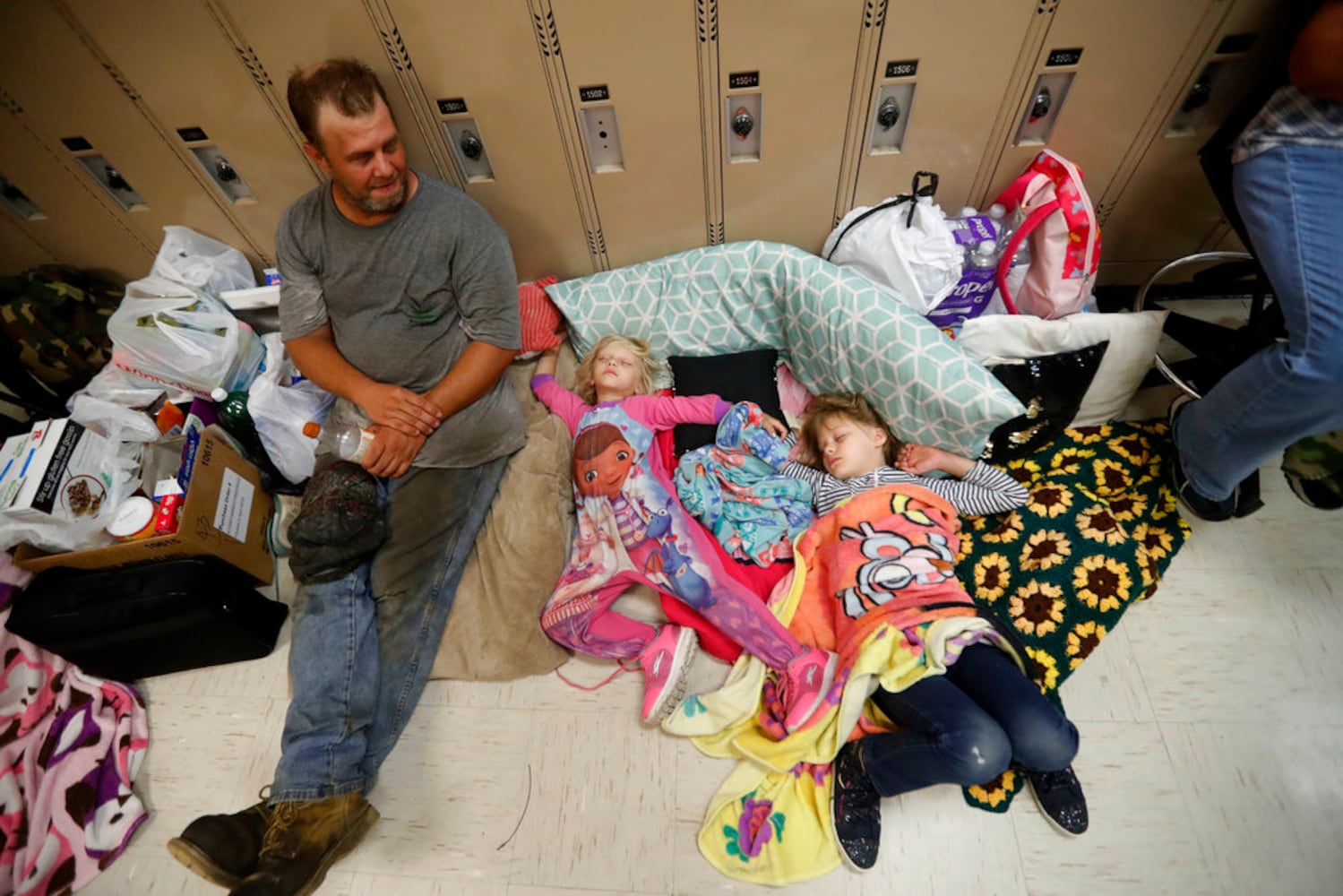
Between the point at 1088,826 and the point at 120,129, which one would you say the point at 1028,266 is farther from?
the point at 120,129

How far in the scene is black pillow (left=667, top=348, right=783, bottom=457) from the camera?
191cm

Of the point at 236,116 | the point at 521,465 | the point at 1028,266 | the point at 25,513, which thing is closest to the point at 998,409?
the point at 1028,266

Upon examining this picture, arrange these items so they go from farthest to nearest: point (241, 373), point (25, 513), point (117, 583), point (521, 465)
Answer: point (241, 373) → point (521, 465) → point (117, 583) → point (25, 513)

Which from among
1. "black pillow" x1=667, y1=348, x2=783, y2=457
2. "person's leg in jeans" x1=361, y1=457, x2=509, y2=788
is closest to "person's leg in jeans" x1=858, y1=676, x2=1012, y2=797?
"black pillow" x1=667, y1=348, x2=783, y2=457

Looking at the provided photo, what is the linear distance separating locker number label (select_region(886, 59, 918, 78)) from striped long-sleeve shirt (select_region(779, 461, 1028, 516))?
42.8 inches

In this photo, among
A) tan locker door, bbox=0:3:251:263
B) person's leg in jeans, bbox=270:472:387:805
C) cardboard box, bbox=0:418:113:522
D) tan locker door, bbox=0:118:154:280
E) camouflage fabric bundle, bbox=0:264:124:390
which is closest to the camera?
person's leg in jeans, bbox=270:472:387:805

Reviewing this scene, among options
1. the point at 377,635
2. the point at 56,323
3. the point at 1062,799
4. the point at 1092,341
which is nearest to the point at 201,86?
the point at 56,323

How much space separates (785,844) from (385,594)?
116 centimetres

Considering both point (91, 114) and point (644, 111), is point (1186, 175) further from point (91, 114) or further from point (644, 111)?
point (91, 114)

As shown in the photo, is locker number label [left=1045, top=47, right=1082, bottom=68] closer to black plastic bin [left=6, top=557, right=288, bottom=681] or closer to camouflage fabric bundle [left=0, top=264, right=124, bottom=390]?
black plastic bin [left=6, top=557, right=288, bottom=681]

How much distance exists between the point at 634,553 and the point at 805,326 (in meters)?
0.85

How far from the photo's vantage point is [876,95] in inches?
68.6

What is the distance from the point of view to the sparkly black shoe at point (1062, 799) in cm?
136

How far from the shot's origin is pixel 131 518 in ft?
5.29
